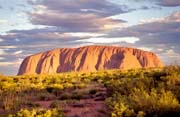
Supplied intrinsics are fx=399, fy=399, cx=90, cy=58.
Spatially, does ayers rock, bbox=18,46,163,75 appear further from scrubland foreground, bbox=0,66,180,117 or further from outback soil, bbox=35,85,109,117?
scrubland foreground, bbox=0,66,180,117

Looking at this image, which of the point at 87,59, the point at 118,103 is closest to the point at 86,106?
the point at 118,103

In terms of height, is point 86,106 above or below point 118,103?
below

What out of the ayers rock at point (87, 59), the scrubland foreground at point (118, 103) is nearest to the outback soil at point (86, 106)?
the scrubland foreground at point (118, 103)

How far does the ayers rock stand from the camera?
122 metres

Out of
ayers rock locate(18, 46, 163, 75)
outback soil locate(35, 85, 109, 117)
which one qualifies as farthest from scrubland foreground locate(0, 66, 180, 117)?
ayers rock locate(18, 46, 163, 75)

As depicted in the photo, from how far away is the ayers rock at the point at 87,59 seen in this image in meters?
122

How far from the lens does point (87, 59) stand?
124312mm

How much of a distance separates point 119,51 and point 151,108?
382 ft

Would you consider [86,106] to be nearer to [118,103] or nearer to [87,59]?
[118,103]

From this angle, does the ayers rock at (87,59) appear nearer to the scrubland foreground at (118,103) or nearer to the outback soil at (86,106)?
the outback soil at (86,106)

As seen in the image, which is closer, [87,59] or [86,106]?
[86,106]

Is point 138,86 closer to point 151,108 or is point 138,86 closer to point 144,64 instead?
point 151,108

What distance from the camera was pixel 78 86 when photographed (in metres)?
25.3

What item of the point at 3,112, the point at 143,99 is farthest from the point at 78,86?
the point at 143,99
